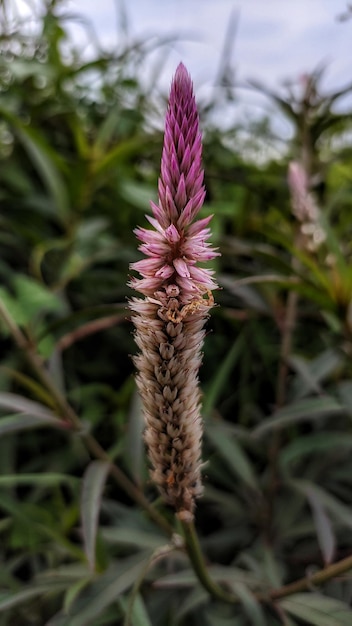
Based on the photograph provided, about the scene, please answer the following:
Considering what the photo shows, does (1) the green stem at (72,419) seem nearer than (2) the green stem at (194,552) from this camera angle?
No

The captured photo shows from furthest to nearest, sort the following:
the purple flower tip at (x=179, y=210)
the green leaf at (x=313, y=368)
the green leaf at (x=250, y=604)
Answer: the green leaf at (x=313, y=368)
the green leaf at (x=250, y=604)
the purple flower tip at (x=179, y=210)

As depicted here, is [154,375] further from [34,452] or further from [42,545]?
[34,452]

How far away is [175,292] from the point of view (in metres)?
0.50

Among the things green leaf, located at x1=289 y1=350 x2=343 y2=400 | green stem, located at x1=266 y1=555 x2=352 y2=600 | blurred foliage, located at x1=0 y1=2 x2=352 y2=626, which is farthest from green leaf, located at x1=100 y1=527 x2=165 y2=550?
green leaf, located at x1=289 y1=350 x2=343 y2=400

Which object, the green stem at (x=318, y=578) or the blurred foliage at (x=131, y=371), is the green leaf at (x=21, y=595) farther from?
the green stem at (x=318, y=578)

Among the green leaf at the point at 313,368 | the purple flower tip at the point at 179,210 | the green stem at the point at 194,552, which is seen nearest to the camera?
the purple flower tip at the point at 179,210

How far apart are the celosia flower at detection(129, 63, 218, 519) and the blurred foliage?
0.72 feet

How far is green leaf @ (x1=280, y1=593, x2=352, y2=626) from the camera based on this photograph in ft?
2.64

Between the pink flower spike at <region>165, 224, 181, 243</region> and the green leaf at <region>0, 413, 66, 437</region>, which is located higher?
the pink flower spike at <region>165, 224, 181, 243</region>

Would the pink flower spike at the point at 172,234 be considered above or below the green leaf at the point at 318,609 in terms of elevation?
above

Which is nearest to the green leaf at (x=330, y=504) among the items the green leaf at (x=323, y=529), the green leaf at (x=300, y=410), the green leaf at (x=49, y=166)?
the green leaf at (x=323, y=529)

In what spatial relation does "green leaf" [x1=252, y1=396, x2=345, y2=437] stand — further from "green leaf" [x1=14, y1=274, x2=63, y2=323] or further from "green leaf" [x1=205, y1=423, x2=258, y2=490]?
"green leaf" [x1=14, y1=274, x2=63, y2=323]

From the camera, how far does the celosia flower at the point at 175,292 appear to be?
477 millimetres

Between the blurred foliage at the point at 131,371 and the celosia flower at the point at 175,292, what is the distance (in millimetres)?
220
